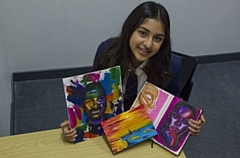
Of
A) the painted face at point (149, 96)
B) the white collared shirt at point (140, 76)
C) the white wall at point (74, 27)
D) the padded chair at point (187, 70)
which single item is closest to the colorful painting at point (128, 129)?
the painted face at point (149, 96)

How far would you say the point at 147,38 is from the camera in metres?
1.20

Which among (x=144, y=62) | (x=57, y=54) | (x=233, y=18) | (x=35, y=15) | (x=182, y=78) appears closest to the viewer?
(x=144, y=62)

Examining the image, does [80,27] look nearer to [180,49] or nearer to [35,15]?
[35,15]

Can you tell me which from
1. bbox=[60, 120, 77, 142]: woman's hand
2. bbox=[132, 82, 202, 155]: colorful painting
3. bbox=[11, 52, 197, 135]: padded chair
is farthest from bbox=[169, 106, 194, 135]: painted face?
bbox=[11, 52, 197, 135]: padded chair

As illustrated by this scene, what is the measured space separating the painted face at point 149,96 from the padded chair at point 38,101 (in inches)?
43.7

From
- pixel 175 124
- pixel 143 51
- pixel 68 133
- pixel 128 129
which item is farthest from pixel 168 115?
pixel 68 133

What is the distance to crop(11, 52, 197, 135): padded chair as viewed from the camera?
218 centimetres

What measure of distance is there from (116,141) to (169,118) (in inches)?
8.7

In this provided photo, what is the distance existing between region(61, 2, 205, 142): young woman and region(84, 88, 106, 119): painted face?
0.31 feet

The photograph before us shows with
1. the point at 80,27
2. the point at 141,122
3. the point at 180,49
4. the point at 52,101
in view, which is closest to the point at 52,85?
the point at 52,101

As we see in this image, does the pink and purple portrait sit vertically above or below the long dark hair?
below

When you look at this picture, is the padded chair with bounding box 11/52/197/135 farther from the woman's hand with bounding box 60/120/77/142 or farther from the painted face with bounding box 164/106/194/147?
the painted face with bounding box 164/106/194/147

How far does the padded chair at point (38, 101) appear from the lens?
7.16ft

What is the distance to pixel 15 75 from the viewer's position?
2486mm
